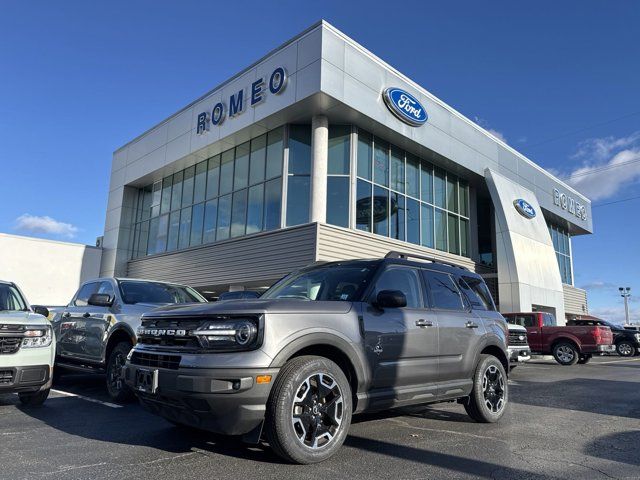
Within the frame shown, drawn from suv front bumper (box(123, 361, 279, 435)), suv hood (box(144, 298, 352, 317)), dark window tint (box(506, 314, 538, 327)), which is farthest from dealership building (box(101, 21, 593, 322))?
suv front bumper (box(123, 361, 279, 435))

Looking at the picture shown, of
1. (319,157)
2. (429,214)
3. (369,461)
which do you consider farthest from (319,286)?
(429,214)

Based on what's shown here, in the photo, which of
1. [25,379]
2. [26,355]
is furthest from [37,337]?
[25,379]

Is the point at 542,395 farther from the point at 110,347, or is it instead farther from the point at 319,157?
the point at 319,157

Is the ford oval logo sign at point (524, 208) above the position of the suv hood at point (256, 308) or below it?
above

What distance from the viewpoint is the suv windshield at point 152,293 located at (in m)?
7.64

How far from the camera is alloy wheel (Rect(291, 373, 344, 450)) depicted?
3.90 meters

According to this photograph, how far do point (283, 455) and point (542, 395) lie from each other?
633 centimetres

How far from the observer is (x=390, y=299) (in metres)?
4.50

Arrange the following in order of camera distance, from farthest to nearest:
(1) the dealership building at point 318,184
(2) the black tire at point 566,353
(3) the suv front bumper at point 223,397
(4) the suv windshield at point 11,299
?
(2) the black tire at point 566,353 < (1) the dealership building at point 318,184 < (4) the suv windshield at point 11,299 < (3) the suv front bumper at point 223,397

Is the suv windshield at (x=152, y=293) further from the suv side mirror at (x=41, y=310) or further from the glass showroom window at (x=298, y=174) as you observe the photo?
the glass showroom window at (x=298, y=174)

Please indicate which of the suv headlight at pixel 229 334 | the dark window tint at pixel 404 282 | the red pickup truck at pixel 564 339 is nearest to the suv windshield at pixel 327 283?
the dark window tint at pixel 404 282

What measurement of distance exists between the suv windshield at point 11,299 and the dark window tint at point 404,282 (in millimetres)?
5436

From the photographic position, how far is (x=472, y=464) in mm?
4070

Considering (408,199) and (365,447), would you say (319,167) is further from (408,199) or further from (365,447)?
(365,447)
